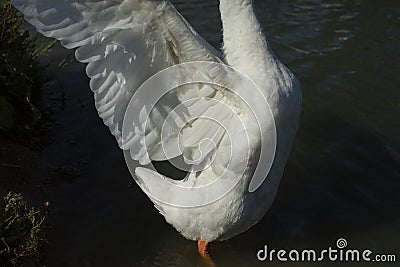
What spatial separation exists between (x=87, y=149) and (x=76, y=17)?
2.80 metres

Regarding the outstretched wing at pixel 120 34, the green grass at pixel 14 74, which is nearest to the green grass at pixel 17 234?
the outstretched wing at pixel 120 34

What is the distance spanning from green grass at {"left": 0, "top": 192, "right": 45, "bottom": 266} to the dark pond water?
1.51ft

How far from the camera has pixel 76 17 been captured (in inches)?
175

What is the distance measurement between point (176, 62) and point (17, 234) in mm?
1893

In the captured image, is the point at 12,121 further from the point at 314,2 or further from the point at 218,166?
the point at 314,2

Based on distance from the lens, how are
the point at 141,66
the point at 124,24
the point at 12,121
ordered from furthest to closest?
1. the point at 12,121
2. the point at 141,66
3. the point at 124,24

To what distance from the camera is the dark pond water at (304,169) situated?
19.5ft

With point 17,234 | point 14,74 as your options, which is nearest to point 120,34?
point 17,234

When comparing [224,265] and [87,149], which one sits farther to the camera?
[87,149]

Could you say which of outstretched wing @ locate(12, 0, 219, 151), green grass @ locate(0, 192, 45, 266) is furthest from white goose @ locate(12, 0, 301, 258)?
green grass @ locate(0, 192, 45, 266)

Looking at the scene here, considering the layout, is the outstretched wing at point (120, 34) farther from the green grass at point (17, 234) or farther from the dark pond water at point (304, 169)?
the dark pond water at point (304, 169)

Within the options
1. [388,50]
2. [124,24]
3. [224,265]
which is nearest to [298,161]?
[224,265]

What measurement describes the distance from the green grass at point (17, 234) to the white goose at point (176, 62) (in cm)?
95

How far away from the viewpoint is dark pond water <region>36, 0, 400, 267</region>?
5.96m
